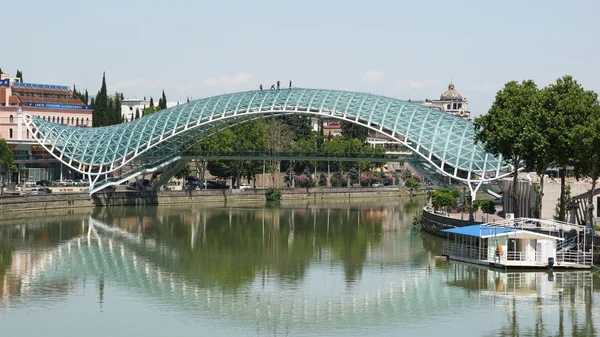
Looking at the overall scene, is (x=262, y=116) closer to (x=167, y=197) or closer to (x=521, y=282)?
(x=167, y=197)

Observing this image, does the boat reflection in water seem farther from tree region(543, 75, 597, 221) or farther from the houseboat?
tree region(543, 75, 597, 221)

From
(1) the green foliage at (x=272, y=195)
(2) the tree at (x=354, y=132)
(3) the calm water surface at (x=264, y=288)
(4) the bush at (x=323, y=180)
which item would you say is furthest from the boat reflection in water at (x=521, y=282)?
(2) the tree at (x=354, y=132)

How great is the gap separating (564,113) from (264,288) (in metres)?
17.4

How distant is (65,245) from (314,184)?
5767 centimetres

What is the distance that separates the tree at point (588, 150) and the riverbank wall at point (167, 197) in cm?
3711

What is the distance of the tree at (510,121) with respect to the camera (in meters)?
52.0

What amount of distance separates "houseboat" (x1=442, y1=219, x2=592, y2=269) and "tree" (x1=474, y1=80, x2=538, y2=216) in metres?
7.50

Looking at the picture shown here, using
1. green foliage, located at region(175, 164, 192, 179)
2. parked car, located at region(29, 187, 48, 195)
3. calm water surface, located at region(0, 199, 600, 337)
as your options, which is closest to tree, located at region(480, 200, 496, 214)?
calm water surface, located at region(0, 199, 600, 337)

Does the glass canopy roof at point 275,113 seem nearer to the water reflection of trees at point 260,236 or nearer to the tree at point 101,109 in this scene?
the water reflection of trees at point 260,236

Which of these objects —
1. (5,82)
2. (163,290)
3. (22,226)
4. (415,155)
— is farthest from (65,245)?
Result: (5,82)

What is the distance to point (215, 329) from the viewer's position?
3338 centimetres

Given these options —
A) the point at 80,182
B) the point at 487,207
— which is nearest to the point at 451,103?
the point at 80,182

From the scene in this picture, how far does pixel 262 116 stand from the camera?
8012 centimetres

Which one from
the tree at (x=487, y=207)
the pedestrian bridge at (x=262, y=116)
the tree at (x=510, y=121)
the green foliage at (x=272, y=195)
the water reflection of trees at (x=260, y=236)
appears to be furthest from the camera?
the green foliage at (x=272, y=195)
